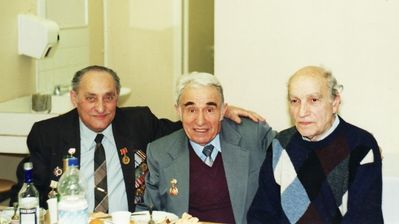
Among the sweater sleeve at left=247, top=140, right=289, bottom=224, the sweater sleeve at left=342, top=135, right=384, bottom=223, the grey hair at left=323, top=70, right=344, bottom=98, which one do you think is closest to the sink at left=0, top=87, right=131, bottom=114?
the sweater sleeve at left=247, top=140, right=289, bottom=224

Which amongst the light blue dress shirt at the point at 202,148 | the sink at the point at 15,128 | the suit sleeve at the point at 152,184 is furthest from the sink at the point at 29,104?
the light blue dress shirt at the point at 202,148

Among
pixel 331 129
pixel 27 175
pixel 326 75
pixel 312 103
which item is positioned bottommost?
pixel 27 175

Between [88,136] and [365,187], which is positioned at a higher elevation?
[88,136]

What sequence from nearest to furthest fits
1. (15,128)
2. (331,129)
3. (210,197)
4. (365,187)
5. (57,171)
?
(365,187)
(331,129)
(210,197)
(57,171)
(15,128)

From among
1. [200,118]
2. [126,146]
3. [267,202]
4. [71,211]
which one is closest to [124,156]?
[126,146]

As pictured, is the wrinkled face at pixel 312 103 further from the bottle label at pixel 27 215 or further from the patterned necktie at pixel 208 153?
the bottle label at pixel 27 215

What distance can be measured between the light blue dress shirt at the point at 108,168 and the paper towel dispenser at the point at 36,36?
4.71ft

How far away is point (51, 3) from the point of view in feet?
13.9

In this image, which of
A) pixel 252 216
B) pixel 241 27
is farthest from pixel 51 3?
pixel 252 216

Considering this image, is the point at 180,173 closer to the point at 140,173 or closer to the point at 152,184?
the point at 152,184

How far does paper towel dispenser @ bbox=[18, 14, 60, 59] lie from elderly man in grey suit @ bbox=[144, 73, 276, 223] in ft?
5.66

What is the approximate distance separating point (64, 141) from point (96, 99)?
0.78 feet

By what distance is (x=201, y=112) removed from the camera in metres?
2.37

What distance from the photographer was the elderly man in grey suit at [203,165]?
2.37 m
